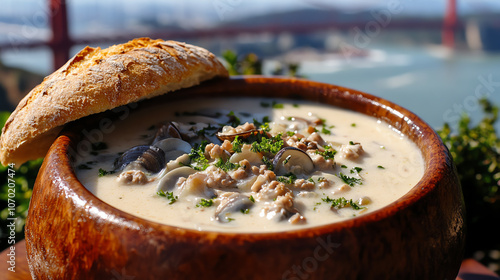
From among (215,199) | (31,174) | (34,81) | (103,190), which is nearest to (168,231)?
(215,199)

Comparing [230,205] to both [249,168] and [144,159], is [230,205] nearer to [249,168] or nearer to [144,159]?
[249,168]

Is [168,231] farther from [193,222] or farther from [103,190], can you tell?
[103,190]

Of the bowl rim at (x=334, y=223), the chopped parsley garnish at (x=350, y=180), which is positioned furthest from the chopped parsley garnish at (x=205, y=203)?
the chopped parsley garnish at (x=350, y=180)

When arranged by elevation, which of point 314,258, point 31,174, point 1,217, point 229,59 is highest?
point 314,258

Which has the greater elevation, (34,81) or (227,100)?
(227,100)

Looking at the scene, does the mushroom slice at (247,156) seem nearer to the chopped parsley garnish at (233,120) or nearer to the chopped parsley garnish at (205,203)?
the chopped parsley garnish at (205,203)

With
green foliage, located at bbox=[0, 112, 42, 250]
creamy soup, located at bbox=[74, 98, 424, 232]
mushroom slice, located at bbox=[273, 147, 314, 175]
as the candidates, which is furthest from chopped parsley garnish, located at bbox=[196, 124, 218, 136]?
green foliage, located at bbox=[0, 112, 42, 250]
